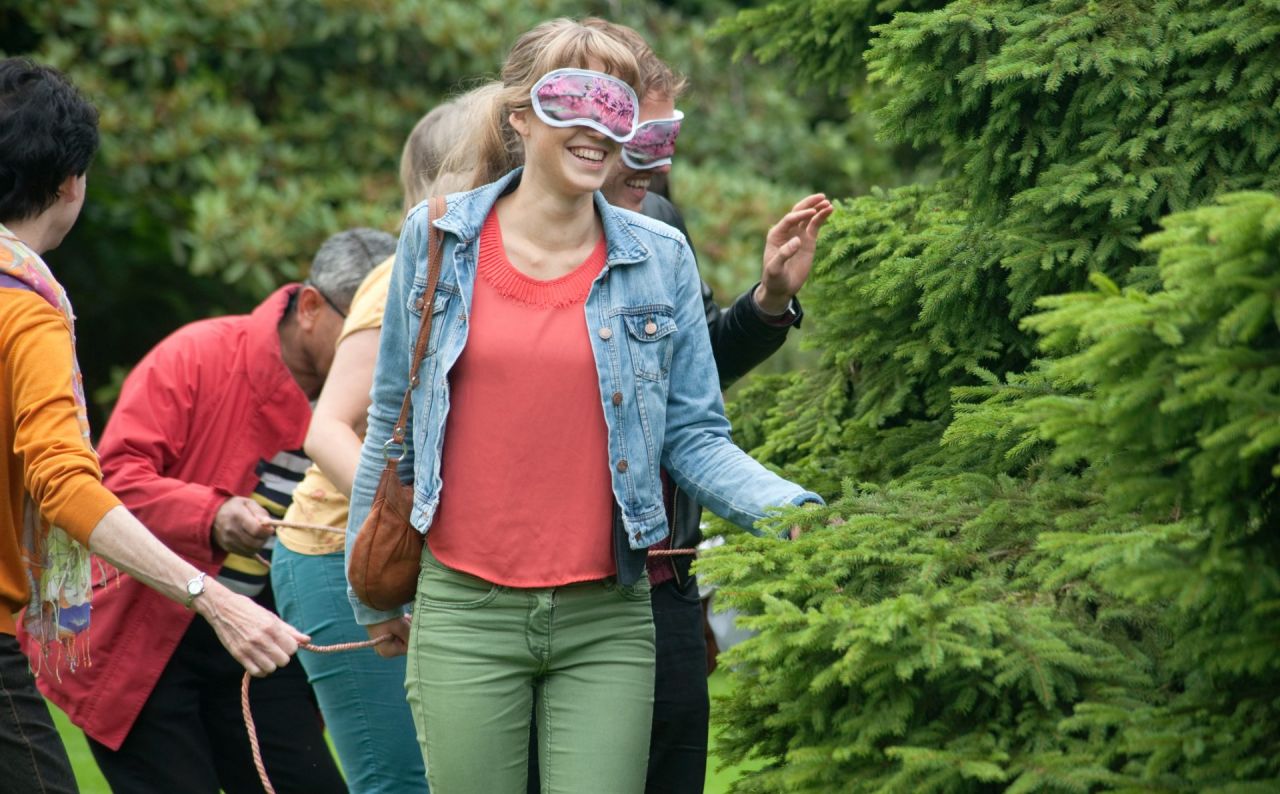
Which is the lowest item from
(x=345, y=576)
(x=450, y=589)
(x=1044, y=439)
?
(x=345, y=576)

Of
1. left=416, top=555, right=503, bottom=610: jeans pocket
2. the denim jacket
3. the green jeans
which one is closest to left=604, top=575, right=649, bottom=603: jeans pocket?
the green jeans

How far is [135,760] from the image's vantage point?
414 cm

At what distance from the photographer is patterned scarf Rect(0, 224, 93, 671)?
10.2ft

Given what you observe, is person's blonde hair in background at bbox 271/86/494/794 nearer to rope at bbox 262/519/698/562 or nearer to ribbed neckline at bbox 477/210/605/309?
rope at bbox 262/519/698/562

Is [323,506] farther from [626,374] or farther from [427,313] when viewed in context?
[626,374]

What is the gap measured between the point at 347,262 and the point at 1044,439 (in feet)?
7.28

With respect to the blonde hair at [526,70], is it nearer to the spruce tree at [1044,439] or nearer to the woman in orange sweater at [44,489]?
the spruce tree at [1044,439]

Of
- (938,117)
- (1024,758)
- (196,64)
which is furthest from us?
(196,64)

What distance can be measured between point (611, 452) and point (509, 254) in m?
0.45

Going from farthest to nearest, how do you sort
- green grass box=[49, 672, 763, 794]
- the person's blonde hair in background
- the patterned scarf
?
green grass box=[49, 672, 763, 794]
the person's blonde hair in background
the patterned scarf

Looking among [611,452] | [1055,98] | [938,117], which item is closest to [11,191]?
[611,452]

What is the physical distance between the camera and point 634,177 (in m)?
3.83

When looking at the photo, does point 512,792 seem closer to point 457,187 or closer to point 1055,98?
point 457,187

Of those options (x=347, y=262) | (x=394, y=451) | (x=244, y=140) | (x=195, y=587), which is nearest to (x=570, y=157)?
(x=394, y=451)
